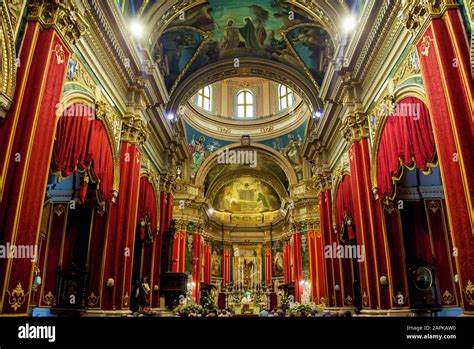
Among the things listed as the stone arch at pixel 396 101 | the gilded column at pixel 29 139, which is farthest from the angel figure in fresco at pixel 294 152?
the gilded column at pixel 29 139

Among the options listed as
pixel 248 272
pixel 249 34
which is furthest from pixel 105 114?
pixel 248 272

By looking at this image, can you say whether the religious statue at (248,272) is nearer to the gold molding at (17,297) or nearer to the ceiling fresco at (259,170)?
the ceiling fresco at (259,170)

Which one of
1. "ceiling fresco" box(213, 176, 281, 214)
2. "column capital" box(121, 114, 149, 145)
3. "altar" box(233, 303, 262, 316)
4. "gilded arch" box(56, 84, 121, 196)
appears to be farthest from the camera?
"ceiling fresco" box(213, 176, 281, 214)

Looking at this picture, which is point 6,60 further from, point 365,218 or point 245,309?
point 245,309

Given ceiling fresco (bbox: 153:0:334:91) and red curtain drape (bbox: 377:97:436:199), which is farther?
ceiling fresco (bbox: 153:0:334:91)

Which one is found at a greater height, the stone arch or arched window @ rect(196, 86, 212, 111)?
arched window @ rect(196, 86, 212, 111)

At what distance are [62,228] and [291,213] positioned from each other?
Answer: 54.1 feet

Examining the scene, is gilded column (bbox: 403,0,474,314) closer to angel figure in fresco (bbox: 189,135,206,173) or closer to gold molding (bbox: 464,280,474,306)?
gold molding (bbox: 464,280,474,306)

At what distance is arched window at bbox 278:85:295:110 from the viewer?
84.5 feet

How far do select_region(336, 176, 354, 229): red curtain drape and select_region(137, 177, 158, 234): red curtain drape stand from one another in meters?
6.78

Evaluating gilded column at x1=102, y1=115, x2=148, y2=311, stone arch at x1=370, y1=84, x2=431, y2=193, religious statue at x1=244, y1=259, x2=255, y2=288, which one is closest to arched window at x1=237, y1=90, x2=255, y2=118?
religious statue at x1=244, y1=259, x2=255, y2=288

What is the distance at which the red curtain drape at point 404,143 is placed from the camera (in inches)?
282

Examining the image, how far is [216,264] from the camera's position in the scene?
3036cm

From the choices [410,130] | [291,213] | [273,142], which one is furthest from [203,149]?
[410,130]
